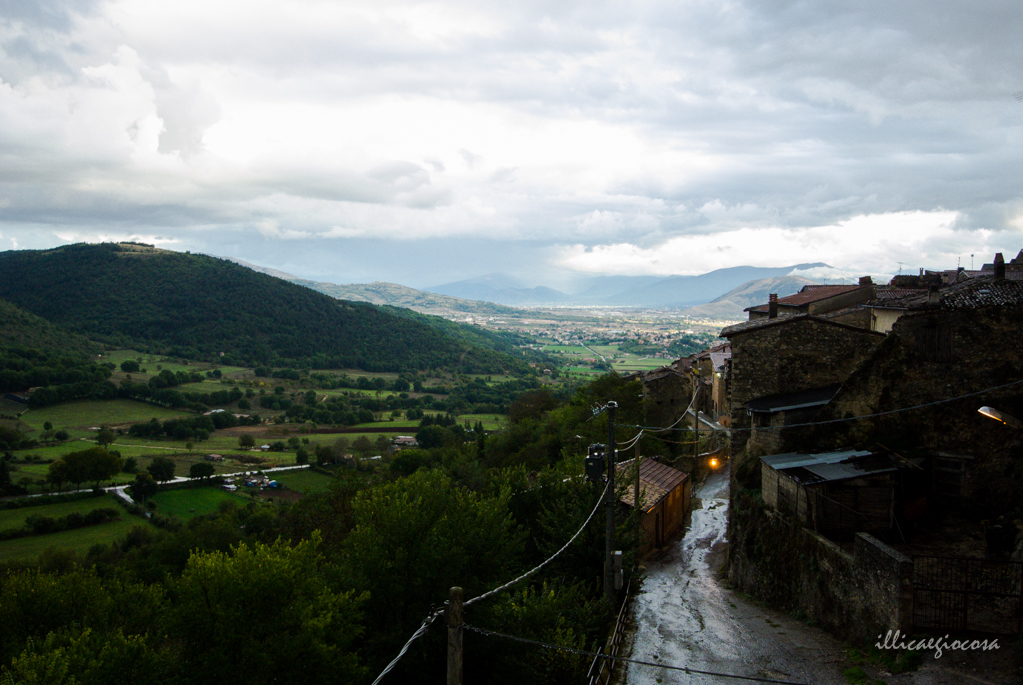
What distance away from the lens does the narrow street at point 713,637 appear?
13500mm

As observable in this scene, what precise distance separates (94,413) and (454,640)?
120 metres

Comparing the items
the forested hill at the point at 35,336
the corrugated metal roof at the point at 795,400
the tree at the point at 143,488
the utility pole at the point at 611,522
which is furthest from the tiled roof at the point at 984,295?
the forested hill at the point at 35,336

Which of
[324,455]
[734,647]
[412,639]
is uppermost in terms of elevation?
[412,639]

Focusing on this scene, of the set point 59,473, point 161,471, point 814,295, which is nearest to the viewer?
point 814,295

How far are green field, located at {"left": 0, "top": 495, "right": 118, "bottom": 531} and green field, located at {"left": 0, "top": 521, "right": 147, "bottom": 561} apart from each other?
9.48 feet

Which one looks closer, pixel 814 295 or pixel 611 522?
pixel 611 522

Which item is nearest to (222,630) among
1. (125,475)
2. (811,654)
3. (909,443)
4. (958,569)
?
(811,654)

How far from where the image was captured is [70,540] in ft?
187

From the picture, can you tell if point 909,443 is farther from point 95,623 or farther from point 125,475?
point 125,475

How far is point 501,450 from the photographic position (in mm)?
67062

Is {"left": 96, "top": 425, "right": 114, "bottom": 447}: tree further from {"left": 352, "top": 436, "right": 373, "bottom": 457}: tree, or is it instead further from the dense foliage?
the dense foliage

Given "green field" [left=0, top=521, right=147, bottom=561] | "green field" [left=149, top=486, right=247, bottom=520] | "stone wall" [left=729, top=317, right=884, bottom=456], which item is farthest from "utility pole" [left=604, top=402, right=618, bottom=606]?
"green field" [left=149, top=486, right=247, bottom=520]

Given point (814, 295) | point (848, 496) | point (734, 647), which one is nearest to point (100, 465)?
point (814, 295)

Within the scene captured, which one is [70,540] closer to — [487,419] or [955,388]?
[487,419]
